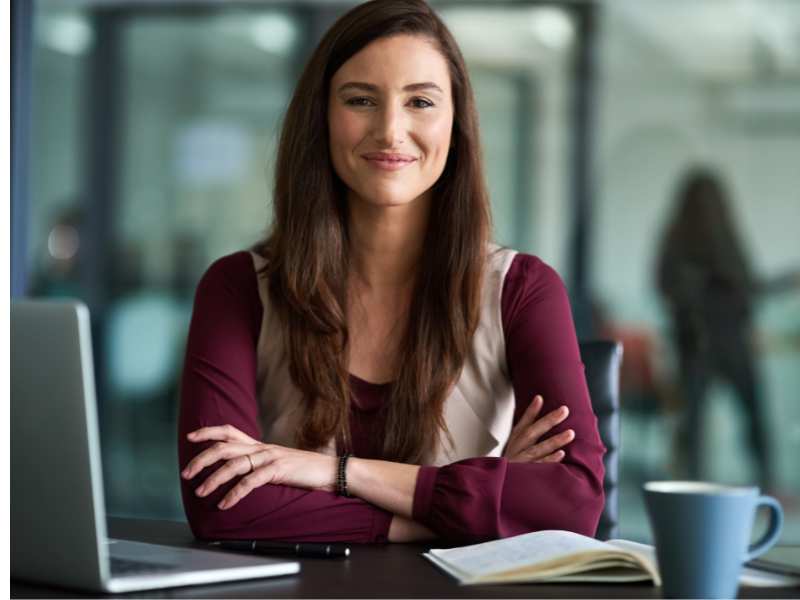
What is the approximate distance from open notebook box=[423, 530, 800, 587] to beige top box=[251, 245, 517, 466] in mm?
716

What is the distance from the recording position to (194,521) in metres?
1.66

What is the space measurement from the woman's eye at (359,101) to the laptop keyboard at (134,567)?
104 centimetres

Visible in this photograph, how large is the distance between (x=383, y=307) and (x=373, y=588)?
0.96 m

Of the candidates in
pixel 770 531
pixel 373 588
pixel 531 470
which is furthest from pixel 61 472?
pixel 531 470

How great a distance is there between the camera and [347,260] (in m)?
2.12

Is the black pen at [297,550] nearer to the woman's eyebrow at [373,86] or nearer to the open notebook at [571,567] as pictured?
the open notebook at [571,567]

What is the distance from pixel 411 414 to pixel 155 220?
370 centimetres

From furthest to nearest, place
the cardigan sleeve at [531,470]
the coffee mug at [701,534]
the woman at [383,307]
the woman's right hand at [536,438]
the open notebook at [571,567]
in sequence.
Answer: the woman at [383,307]
the woman's right hand at [536,438]
the cardigan sleeve at [531,470]
the open notebook at [571,567]
the coffee mug at [701,534]

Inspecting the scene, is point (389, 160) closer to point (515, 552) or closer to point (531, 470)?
point (531, 470)

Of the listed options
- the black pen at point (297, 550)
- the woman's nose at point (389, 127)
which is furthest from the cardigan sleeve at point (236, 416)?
the woman's nose at point (389, 127)

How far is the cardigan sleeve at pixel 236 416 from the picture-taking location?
165 cm

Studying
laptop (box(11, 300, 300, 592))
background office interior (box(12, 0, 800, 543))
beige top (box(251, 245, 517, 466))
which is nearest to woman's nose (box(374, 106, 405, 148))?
beige top (box(251, 245, 517, 466))

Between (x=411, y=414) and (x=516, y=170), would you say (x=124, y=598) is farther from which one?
(x=516, y=170)

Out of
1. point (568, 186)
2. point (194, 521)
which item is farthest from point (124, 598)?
point (568, 186)
